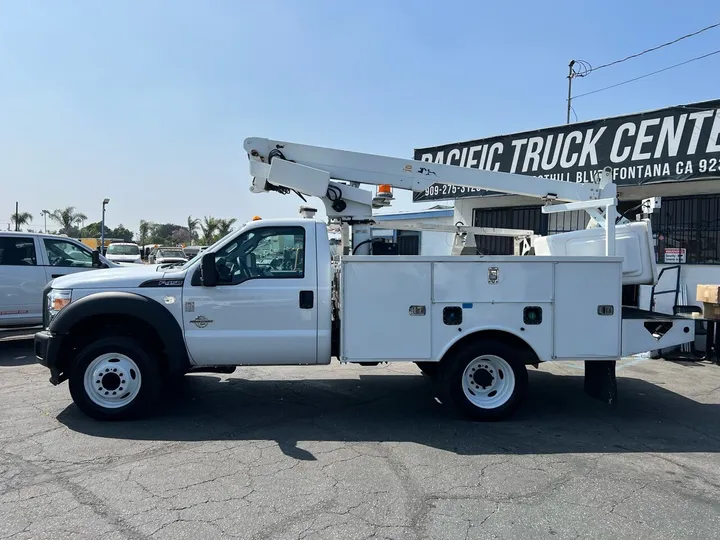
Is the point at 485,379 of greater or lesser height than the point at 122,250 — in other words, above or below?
below

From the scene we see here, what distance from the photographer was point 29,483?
163 inches

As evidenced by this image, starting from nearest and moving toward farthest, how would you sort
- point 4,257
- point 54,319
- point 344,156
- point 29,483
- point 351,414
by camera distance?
point 29,483, point 54,319, point 351,414, point 344,156, point 4,257

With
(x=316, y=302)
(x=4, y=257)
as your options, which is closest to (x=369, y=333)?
(x=316, y=302)

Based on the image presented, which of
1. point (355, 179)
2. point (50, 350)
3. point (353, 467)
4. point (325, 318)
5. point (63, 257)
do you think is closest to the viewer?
point (353, 467)

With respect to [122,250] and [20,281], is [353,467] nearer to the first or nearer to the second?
[20,281]

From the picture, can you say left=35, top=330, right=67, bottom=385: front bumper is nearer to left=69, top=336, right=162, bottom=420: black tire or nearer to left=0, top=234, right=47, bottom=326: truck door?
left=69, top=336, right=162, bottom=420: black tire

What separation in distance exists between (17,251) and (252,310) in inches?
242

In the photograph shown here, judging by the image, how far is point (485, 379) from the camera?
5816 millimetres

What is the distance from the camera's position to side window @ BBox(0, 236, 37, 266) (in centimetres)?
925

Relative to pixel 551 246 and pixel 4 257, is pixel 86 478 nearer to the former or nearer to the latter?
pixel 551 246

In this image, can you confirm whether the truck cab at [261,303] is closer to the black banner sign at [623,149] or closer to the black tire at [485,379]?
the black tire at [485,379]

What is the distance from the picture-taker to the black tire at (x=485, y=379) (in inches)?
222

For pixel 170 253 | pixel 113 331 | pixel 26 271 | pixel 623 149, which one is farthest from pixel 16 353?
pixel 170 253

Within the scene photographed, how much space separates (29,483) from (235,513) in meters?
1.74
